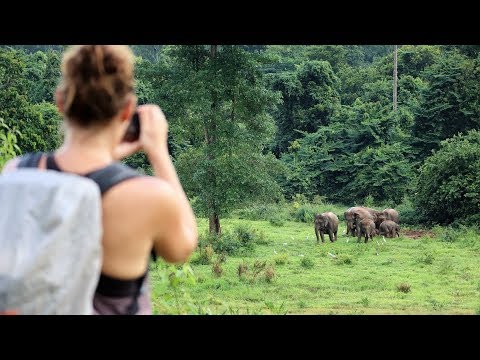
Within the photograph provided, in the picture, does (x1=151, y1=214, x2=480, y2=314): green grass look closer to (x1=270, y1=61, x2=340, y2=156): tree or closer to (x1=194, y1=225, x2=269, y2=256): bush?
(x1=194, y1=225, x2=269, y2=256): bush

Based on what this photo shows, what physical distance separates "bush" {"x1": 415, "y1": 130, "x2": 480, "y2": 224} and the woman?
41.0 feet

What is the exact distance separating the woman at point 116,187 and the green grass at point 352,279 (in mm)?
6075

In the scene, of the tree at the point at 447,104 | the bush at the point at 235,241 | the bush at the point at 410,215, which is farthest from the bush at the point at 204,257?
the tree at the point at 447,104

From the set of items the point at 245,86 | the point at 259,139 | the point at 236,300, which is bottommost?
the point at 236,300

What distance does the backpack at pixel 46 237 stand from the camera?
31.3 inches

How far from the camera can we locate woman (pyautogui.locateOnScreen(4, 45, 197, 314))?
0.84 metres

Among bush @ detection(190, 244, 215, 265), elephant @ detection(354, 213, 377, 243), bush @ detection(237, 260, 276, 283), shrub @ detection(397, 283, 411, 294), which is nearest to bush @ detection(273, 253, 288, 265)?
bush @ detection(237, 260, 276, 283)

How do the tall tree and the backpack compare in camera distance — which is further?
the tall tree

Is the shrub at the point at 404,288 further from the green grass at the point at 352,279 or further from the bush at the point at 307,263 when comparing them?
the bush at the point at 307,263
